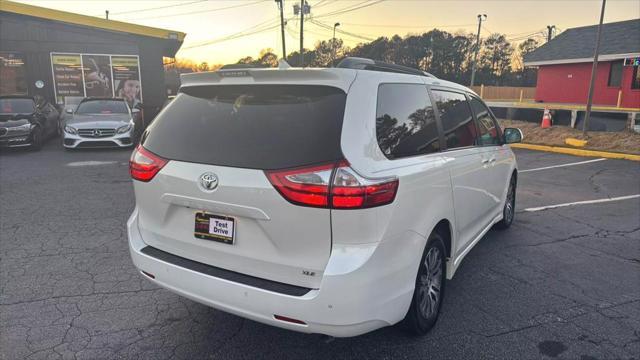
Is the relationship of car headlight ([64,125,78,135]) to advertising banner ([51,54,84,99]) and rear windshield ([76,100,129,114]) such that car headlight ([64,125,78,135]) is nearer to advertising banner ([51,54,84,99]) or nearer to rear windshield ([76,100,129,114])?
rear windshield ([76,100,129,114])

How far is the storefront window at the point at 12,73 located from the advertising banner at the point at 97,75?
2.35 meters

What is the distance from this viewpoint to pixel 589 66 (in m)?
28.0

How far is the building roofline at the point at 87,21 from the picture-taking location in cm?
1680

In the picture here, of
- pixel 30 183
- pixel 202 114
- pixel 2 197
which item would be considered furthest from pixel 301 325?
pixel 30 183

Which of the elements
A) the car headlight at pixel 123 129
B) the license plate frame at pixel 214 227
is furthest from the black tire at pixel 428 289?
the car headlight at pixel 123 129

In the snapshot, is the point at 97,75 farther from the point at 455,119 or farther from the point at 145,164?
the point at 455,119

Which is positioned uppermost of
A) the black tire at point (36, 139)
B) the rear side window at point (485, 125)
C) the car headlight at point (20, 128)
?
the rear side window at point (485, 125)

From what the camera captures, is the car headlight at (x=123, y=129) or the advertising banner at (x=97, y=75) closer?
the car headlight at (x=123, y=129)

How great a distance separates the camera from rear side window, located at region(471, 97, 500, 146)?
4.29 metres

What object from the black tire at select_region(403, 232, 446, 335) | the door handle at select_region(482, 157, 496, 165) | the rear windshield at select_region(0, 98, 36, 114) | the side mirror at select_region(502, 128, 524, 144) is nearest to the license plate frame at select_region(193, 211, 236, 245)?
the black tire at select_region(403, 232, 446, 335)

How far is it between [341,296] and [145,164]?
1.54m

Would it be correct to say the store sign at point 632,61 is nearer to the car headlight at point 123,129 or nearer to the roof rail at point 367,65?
the car headlight at point 123,129

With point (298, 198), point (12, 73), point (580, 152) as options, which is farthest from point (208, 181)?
point (12, 73)

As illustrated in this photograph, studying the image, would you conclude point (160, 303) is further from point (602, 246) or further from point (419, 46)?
point (419, 46)
